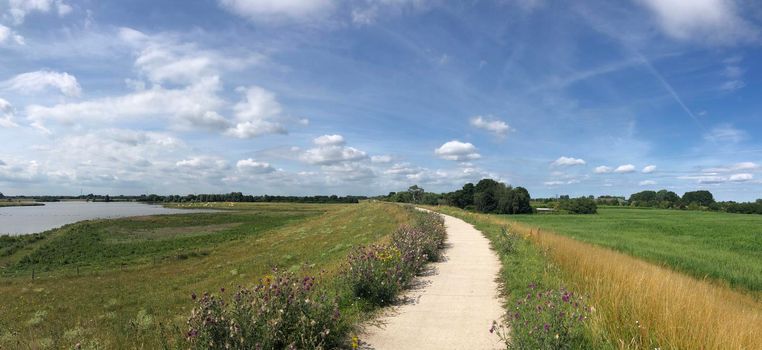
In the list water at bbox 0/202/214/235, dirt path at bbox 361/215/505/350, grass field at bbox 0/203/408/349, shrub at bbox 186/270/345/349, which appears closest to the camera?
shrub at bbox 186/270/345/349

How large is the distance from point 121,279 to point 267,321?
1001 inches

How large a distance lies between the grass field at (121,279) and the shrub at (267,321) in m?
0.73

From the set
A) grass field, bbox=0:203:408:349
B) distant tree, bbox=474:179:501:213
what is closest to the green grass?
grass field, bbox=0:203:408:349

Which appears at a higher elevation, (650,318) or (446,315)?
(650,318)

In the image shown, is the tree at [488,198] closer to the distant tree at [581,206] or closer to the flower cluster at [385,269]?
the distant tree at [581,206]

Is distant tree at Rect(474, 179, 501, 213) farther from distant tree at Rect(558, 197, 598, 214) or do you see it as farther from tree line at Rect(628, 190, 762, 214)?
tree line at Rect(628, 190, 762, 214)

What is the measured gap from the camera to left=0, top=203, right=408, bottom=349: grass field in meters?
10.5

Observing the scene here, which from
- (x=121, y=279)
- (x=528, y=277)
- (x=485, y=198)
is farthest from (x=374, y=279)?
(x=485, y=198)

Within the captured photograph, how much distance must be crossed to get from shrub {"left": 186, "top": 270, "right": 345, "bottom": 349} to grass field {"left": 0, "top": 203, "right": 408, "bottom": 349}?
73 cm

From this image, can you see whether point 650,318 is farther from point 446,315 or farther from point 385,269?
point 385,269

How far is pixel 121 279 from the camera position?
25109 mm

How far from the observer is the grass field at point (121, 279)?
1049cm

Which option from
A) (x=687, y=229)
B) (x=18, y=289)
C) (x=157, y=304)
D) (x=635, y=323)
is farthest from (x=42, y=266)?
(x=687, y=229)

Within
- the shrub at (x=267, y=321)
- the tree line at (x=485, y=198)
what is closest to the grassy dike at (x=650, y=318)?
the shrub at (x=267, y=321)
